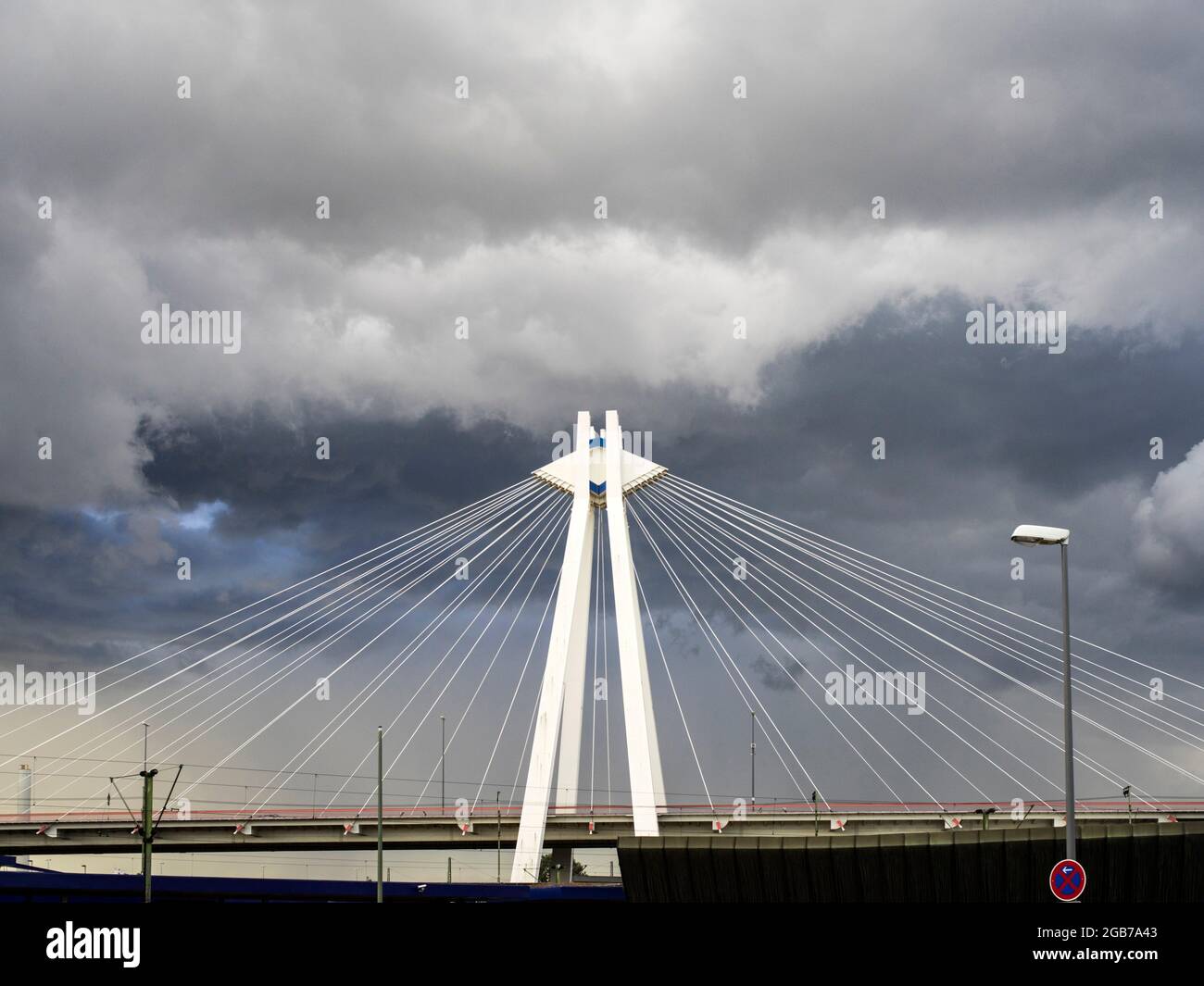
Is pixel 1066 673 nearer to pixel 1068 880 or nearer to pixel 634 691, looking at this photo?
pixel 1068 880

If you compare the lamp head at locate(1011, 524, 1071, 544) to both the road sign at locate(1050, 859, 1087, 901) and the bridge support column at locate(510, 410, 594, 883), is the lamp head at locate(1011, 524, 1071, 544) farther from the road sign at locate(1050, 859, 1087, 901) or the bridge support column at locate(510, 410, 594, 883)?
the bridge support column at locate(510, 410, 594, 883)

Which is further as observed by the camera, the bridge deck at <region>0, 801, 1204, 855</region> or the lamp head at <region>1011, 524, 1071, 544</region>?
the bridge deck at <region>0, 801, 1204, 855</region>

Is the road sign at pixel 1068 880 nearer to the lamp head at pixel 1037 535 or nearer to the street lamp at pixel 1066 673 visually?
the street lamp at pixel 1066 673

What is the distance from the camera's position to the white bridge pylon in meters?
51.0

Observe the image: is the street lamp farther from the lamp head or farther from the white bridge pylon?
the white bridge pylon

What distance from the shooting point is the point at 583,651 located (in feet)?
181

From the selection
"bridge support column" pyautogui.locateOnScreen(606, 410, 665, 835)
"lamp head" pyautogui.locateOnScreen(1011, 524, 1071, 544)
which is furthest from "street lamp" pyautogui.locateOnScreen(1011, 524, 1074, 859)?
"bridge support column" pyautogui.locateOnScreen(606, 410, 665, 835)

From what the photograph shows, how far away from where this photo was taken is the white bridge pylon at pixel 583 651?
5103cm

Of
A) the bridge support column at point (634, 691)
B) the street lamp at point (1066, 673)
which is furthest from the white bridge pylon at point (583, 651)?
the street lamp at point (1066, 673)

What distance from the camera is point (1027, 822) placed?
54.0m

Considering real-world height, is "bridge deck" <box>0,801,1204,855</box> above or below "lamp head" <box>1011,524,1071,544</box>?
below
